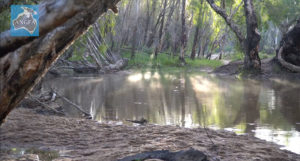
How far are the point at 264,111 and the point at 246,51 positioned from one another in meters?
9.56

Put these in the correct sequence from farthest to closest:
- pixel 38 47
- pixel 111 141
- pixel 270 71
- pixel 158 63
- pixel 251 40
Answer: pixel 158 63 → pixel 270 71 → pixel 251 40 → pixel 111 141 → pixel 38 47

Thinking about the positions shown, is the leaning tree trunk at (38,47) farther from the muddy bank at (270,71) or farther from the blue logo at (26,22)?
the muddy bank at (270,71)

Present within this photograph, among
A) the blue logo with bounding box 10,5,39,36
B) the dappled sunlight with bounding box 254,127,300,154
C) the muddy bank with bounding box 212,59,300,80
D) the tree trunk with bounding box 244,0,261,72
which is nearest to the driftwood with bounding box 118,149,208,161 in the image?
the blue logo with bounding box 10,5,39,36

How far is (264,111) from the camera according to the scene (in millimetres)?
8852

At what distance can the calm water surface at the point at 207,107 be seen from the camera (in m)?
7.11

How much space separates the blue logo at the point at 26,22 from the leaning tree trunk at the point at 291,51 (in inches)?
633

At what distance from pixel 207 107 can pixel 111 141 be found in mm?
4498

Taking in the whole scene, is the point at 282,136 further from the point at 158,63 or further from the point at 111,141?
the point at 158,63

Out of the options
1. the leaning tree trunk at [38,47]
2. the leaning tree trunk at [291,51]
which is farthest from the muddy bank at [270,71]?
the leaning tree trunk at [38,47]

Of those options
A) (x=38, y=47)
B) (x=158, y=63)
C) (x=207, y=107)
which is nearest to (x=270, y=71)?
(x=207, y=107)

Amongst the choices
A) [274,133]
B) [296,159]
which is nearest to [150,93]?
[274,133]

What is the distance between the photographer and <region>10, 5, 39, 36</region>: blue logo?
370cm

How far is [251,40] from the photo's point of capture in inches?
693

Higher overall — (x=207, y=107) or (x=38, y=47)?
(x=38, y=47)
